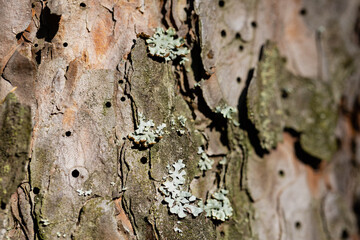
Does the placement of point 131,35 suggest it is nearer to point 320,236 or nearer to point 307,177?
point 307,177

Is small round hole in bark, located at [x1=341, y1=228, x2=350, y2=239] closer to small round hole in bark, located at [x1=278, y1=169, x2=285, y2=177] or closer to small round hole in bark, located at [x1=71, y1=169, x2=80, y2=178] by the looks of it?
small round hole in bark, located at [x1=278, y1=169, x2=285, y2=177]

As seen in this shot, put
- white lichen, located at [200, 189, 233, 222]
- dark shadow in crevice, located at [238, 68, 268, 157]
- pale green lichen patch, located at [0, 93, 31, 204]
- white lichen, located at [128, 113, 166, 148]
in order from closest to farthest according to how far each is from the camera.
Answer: pale green lichen patch, located at [0, 93, 31, 204] → white lichen, located at [128, 113, 166, 148] → white lichen, located at [200, 189, 233, 222] → dark shadow in crevice, located at [238, 68, 268, 157]

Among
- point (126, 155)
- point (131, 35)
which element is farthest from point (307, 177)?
point (131, 35)

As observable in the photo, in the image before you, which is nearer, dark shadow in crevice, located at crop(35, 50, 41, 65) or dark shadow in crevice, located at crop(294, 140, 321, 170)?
dark shadow in crevice, located at crop(35, 50, 41, 65)

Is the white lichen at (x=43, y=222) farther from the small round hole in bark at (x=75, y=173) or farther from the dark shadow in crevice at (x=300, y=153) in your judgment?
the dark shadow in crevice at (x=300, y=153)

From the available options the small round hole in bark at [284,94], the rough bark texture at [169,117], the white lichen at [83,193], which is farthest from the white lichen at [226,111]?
the white lichen at [83,193]

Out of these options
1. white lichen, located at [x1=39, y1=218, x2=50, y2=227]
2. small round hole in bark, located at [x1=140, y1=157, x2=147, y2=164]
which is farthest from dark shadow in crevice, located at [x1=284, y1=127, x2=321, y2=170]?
white lichen, located at [x1=39, y1=218, x2=50, y2=227]

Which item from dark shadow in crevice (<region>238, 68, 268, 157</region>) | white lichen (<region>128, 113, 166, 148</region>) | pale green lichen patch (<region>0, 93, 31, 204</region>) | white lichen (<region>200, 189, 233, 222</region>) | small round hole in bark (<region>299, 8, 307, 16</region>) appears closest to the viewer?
pale green lichen patch (<region>0, 93, 31, 204</region>)
